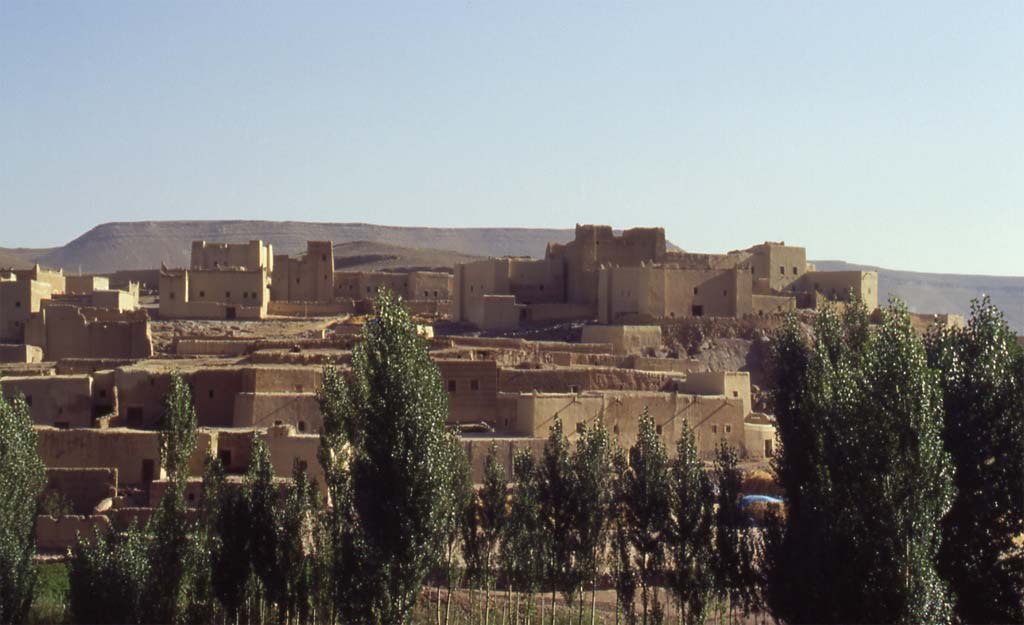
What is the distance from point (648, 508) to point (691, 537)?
67 cm

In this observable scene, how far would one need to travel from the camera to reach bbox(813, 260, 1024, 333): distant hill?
8244 cm

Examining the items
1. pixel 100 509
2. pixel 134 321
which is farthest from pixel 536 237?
pixel 100 509

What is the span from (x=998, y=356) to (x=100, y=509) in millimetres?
12266

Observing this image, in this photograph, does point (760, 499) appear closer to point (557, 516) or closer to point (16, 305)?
point (557, 516)

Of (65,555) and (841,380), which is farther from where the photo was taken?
(65,555)

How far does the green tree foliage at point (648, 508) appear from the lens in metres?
18.4

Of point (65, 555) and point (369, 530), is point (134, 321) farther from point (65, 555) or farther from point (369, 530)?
point (369, 530)

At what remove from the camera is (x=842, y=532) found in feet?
49.8

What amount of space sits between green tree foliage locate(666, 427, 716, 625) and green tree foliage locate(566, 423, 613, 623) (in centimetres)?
88

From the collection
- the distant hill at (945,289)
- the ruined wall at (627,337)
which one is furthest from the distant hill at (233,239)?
the ruined wall at (627,337)

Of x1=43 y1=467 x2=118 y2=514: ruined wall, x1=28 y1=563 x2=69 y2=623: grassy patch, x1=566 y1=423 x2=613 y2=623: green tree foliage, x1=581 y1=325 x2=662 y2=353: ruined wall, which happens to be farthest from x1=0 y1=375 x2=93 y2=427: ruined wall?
x1=581 y1=325 x2=662 y2=353: ruined wall

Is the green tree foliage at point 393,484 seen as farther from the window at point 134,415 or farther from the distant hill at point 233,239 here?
the distant hill at point 233,239

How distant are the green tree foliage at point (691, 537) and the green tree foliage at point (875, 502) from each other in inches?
43.0

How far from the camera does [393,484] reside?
16484mm
